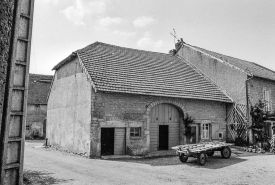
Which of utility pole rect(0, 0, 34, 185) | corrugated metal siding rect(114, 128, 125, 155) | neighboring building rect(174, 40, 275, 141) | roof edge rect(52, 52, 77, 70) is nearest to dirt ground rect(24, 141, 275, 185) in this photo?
corrugated metal siding rect(114, 128, 125, 155)

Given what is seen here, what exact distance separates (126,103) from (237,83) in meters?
9.11

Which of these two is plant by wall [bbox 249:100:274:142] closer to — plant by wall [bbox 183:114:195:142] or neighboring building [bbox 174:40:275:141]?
neighboring building [bbox 174:40:275:141]

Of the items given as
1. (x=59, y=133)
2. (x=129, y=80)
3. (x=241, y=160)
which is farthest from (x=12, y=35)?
(x=59, y=133)

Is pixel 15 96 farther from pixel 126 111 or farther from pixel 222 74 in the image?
pixel 222 74

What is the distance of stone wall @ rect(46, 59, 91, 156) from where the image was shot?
14133mm

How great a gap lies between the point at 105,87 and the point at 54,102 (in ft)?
23.1

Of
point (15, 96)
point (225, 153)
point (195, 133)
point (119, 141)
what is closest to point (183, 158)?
point (225, 153)

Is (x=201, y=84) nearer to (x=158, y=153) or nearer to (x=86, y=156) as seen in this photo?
(x=158, y=153)

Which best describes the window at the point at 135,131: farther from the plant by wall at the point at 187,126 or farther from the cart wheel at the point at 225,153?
the cart wheel at the point at 225,153

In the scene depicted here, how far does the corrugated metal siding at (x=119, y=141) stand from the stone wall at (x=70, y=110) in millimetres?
1609

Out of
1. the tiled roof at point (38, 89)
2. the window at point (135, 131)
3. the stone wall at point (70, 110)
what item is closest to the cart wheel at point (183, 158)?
the window at point (135, 131)

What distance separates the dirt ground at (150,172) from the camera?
852 centimetres

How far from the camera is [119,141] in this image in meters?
14.2

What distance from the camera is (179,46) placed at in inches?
906
